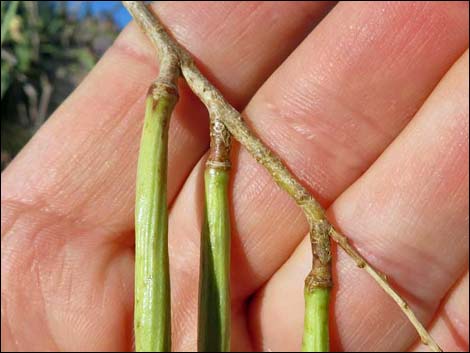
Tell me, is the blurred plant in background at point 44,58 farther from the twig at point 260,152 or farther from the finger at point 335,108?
the finger at point 335,108

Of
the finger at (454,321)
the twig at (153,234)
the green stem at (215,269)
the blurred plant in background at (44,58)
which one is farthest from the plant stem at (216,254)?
the blurred plant in background at (44,58)

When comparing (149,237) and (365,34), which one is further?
(365,34)

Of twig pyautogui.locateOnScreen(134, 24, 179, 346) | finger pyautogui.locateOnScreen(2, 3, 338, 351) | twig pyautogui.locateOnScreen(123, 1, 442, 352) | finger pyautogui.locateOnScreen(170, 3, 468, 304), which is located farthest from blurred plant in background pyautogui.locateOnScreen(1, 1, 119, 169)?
twig pyautogui.locateOnScreen(134, 24, 179, 346)

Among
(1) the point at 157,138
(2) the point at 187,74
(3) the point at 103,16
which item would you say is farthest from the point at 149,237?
(3) the point at 103,16

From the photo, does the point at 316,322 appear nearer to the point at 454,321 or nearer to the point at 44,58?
the point at 454,321

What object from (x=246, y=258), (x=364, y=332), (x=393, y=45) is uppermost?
(x=393, y=45)

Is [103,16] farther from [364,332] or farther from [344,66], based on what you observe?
[364,332]

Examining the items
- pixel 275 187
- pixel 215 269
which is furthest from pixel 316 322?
pixel 275 187
